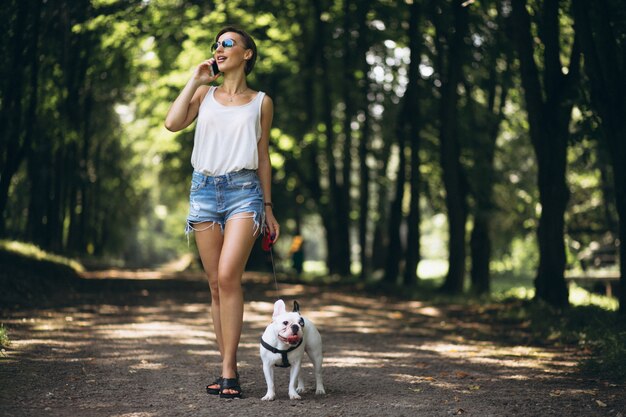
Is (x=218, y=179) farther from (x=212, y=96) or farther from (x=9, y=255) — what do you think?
(x=9, y=255)

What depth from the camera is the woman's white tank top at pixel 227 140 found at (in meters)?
6.28

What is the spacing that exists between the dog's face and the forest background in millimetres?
6802

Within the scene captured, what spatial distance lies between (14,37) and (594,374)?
10.7 metres

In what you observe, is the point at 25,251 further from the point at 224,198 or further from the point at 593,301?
the point at 224,198

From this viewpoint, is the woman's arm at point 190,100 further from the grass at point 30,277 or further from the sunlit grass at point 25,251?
the sunlit grass at point 25,251

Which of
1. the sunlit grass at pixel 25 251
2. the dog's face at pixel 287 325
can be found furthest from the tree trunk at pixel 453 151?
the dog's face at pixel 287 325

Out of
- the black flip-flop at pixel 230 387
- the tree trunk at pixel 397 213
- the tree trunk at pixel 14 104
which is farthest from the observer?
the tree trunk at pixel 397 213

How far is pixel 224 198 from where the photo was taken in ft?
20.7

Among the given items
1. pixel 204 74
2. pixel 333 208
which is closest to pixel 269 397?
pixel 204 74

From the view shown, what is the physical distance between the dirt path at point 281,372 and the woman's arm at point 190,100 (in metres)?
2.02

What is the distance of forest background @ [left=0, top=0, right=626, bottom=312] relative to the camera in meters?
14.5

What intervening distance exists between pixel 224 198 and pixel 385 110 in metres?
21.1

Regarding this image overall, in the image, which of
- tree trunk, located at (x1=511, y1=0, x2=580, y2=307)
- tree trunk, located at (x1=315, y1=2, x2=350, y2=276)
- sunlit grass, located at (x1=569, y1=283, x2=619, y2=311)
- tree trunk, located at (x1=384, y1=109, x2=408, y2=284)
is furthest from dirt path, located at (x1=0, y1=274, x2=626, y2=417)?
tree trunk, located at (x1=315, y1=2, x2=350, y2=276)

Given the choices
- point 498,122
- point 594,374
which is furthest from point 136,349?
point 498,122
